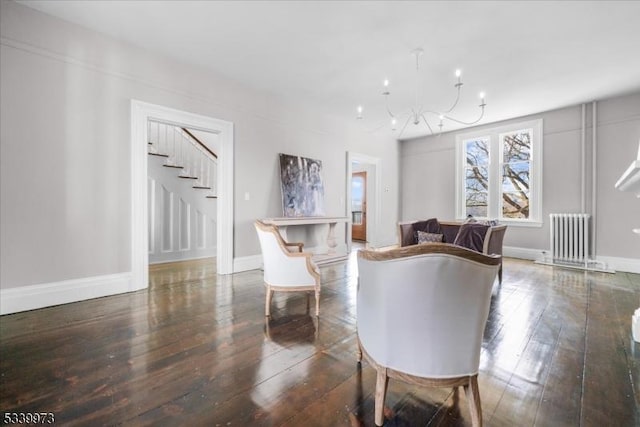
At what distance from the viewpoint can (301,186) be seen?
200 inches

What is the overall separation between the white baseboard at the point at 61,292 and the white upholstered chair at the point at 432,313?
124 inches

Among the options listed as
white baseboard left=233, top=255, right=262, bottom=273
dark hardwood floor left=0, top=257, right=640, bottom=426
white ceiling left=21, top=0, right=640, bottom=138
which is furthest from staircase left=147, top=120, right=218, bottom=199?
dark hardwood floor left=0, top=257, right=640, bottom=426

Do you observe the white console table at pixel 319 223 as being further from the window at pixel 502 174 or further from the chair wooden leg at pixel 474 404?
the window at pixel 502 174

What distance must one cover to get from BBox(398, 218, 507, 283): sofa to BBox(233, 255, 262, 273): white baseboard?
2.26 meters

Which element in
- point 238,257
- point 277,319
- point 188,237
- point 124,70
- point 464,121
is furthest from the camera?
point 464,121

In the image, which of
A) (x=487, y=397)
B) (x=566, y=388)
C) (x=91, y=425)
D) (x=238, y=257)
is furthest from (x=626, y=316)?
(x=238, y=257)

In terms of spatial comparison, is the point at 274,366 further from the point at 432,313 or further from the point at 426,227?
the point at 426,227

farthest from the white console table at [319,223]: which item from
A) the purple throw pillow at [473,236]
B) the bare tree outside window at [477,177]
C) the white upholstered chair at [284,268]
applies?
the bare tree outside window at [477,177]

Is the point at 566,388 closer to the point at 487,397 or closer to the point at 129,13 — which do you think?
the point at 487,397

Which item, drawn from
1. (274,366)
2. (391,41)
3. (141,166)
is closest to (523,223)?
(391,41)

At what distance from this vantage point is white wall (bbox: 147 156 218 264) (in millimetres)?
4965

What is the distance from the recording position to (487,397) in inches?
60.3

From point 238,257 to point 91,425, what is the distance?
3.01 meters

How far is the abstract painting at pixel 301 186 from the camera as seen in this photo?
15.9 ft
